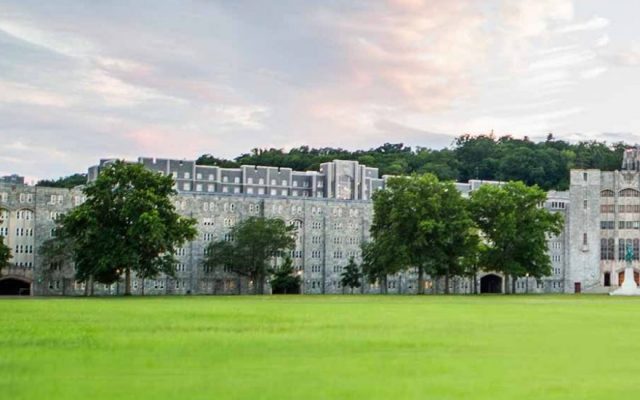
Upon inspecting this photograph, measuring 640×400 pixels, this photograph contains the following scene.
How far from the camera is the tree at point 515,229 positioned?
12225 centimetres

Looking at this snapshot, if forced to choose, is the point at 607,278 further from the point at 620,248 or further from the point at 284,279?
the point at 284,279

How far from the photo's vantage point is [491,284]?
6348 inches

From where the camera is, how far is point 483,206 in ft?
404

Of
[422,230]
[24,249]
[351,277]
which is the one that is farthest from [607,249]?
[24,249]

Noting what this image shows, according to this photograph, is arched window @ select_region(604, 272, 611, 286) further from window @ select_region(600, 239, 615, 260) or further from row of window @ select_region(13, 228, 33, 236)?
row of window @ select_region(13, 228, 33, 236)

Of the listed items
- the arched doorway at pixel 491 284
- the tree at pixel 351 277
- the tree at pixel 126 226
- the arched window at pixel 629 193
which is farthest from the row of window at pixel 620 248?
the tree at pixel 126 226

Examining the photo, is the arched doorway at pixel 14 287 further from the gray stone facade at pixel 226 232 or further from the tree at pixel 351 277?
the tree at pixel 351 277

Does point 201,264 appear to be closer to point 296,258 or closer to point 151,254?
point 296,258

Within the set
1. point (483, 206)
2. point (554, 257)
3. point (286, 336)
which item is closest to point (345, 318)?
point (286, 336)

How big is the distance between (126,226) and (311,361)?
77034 mm

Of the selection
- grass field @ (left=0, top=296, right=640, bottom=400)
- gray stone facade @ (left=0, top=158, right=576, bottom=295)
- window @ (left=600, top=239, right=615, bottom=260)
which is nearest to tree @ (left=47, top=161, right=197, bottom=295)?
gray stone facade @ (left=0, top=158, right=576, bottom=295)

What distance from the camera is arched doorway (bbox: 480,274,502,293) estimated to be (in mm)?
160250

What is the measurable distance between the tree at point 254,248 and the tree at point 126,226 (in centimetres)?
2897

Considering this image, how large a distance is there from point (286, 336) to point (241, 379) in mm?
11280
